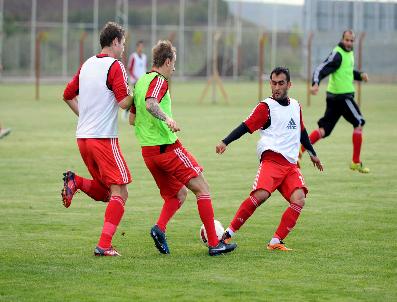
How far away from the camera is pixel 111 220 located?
364 inches

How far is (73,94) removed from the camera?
970 cm

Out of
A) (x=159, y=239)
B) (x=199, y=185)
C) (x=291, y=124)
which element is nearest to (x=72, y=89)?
(x=199, y=185)

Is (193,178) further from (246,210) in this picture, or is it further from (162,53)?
(162,53)

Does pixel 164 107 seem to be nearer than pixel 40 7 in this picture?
Yes

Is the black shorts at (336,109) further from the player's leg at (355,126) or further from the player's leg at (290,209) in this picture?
the player's leg at (290,209)

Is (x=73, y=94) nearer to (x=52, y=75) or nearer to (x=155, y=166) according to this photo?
(x=155, y=166)

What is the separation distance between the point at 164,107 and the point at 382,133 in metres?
16.3

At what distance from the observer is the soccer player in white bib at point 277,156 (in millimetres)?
9727

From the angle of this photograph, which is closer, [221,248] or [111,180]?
[111,180]

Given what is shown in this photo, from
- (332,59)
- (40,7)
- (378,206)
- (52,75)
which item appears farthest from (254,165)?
(40,7)

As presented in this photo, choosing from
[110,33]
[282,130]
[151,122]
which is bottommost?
[282,130]

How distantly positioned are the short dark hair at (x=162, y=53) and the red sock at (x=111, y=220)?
1278 millimetres

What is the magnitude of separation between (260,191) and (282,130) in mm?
638

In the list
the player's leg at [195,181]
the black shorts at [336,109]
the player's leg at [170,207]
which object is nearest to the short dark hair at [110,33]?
the player's leg at [195,181]
